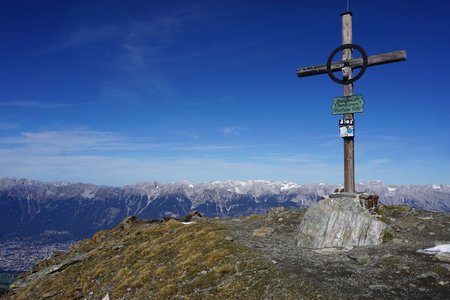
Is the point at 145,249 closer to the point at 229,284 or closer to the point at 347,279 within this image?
the point at 229,284

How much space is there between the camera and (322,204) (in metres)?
22.0

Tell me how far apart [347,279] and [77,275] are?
770 inches

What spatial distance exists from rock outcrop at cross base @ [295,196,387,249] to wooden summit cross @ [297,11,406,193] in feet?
7.37

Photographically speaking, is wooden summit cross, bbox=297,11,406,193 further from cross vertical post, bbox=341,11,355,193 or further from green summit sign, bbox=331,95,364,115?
green summit sign, bbox=331,95,364,115

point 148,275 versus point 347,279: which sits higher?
point 347,279

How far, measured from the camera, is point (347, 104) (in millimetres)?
22781

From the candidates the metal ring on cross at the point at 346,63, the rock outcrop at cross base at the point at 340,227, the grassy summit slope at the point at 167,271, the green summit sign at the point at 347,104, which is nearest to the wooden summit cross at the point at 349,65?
the metal ring on cross at the point at 346,63

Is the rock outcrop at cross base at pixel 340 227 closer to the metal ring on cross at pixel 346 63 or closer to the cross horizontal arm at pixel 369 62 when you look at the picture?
the metal ring on cross at pixel 346 63

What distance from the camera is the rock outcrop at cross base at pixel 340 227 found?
1965 cm

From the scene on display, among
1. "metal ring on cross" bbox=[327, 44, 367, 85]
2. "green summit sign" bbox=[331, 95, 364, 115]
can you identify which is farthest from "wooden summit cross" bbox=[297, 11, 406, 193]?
"green summit sign" bbox=[331, 95, 364, 115]

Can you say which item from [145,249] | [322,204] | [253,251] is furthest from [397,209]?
[145,249]

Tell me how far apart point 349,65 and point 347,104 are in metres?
2.83

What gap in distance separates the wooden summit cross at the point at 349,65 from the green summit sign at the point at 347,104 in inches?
10.1

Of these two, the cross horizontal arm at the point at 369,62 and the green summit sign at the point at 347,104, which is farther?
the green summit sign at the point at 347,104
